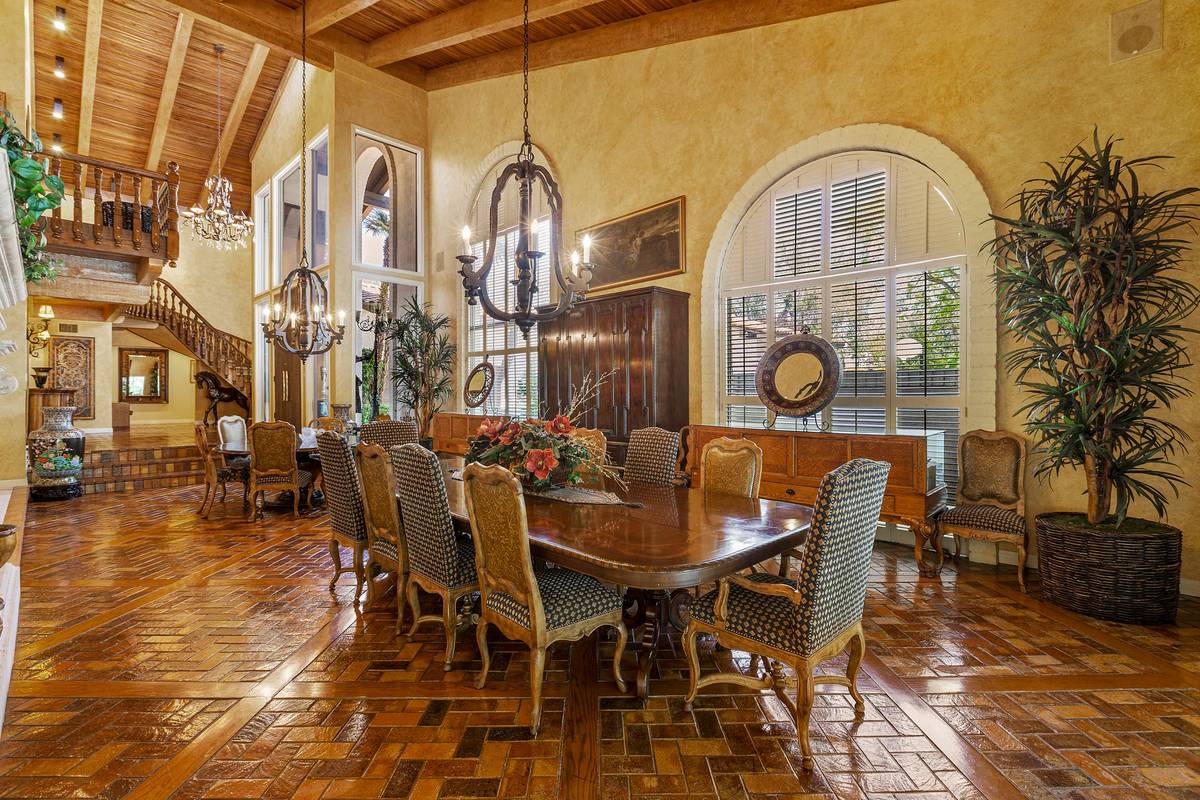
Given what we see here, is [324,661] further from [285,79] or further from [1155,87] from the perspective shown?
[285,79]

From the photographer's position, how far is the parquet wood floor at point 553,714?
1829 millimetres

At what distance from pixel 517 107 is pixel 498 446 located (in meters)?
6.11

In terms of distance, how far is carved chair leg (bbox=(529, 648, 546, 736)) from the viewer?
209 cm

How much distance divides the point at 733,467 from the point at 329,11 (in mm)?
7081

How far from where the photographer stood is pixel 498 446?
10.1 ft

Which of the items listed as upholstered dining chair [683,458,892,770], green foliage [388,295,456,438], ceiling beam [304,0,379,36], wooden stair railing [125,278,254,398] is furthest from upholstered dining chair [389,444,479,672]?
wooden stair railing [125,278,254,398]

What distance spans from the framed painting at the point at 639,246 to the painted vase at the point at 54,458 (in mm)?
6214

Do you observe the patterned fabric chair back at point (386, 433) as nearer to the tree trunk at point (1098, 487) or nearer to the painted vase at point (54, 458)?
the painted vase at point (54, 458)

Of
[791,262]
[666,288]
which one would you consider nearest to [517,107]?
[666,288]

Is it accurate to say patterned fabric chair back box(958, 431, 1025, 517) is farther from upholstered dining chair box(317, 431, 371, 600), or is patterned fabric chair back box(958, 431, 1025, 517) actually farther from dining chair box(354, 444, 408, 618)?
upholstered dining chair box(317, 431, 371, 600)

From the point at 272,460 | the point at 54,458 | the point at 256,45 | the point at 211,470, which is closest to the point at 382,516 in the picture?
the point at 272,460

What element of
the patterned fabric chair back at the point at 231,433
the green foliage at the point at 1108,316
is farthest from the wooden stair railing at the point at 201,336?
the green foliage at the point at 1108,316

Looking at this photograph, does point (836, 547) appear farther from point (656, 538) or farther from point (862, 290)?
point (862, 290)

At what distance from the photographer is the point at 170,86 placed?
890cm
